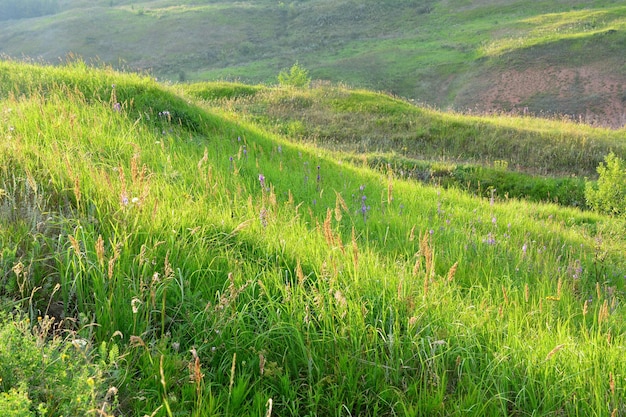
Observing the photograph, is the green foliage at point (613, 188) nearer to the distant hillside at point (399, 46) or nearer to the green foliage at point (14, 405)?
the green foliage at point (14, 405)

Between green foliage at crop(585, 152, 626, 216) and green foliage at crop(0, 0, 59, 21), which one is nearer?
green foliage at crop(585, 152, 626, 216)

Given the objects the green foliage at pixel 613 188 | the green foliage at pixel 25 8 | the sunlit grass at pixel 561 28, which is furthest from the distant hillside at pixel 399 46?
the green foliage at pixel 25 8

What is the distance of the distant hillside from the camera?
113 ft

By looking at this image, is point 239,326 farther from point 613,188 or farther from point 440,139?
point 440,139

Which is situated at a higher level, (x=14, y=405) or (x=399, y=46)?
(x=399, y=46)

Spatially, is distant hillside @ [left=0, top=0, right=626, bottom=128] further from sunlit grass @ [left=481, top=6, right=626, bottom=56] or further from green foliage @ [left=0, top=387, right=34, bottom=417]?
green foliage @ [left=0, top=387, right=34, bottom=417]

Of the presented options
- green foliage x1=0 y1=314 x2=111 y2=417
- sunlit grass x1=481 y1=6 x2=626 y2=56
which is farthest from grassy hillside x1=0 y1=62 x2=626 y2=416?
sunlit grass x1=481 y1=6 x2=626 y2=56

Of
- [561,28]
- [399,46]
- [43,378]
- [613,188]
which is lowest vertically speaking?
[613,188]

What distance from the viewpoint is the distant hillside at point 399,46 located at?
34.6 metres

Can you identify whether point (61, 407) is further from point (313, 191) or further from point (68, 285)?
point (313, 191)

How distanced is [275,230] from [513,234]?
417 centimetres

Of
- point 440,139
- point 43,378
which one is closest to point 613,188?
point 440,139

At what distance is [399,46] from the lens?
54.7 meters

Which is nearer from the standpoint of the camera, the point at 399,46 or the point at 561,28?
the point at 561,28
